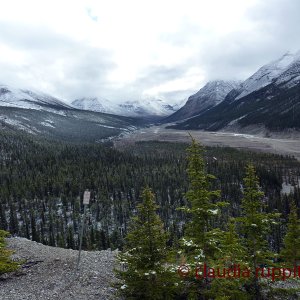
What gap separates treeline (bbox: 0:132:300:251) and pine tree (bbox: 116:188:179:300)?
48.8 meters

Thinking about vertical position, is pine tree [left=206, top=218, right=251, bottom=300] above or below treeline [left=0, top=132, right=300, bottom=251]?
above

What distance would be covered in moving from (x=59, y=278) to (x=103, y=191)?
100 meters

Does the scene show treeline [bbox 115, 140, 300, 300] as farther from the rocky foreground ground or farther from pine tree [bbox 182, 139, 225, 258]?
the rocky foreground ground

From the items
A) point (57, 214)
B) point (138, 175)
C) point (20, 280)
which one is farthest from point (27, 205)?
point (20, 280)

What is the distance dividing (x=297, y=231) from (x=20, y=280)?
3106 cm

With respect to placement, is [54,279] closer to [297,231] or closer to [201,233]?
[201,233]

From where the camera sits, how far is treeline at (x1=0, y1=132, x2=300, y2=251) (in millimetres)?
91106

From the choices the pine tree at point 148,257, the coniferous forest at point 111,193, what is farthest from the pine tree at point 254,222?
the coniferous forest at point 111,193

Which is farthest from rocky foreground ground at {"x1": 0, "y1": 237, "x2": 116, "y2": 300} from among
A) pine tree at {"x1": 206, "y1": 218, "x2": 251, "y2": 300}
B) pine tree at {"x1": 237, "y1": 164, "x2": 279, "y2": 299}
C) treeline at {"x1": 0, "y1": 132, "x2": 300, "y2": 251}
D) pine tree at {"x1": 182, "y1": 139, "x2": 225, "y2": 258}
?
treeline at {"x1": 0, "y1": 132, "x2": 300, "y2": 251}

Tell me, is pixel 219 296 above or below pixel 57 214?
above

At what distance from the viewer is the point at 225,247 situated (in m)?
22.0

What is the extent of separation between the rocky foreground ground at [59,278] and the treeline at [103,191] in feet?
119

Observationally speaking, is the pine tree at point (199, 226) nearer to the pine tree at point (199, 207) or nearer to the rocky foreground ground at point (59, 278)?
the pine tree at point (199, 207)

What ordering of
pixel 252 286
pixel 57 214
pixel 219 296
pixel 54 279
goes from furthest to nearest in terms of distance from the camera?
pixel 57 214 < pixel 54 279 < pixel 252 286 < pixel 219 296
